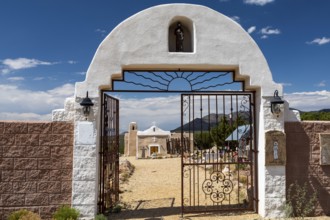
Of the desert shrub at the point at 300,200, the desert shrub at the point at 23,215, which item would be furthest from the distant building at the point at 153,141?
the desert shrub at the point at 23,215

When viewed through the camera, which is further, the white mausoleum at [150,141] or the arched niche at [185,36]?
the white mausoleum at [150,141]

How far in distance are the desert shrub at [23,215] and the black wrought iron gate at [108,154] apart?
1.34 m

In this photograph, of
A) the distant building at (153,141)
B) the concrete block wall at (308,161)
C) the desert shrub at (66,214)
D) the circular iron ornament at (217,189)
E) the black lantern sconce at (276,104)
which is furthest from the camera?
the distant building at (153,141)

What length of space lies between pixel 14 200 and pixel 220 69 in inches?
202

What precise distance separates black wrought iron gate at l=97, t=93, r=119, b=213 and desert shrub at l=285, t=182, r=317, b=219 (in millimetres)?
4040

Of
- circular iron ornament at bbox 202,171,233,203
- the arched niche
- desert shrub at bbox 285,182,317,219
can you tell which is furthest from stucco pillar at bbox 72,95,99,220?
desert shrub at bbox 285,182,317,219

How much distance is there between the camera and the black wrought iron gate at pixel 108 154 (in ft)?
22.2

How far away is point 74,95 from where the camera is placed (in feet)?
20.7

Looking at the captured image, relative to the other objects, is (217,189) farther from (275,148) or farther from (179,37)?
(179,37)

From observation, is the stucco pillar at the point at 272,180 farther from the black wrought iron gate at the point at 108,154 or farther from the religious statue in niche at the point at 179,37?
the black wrought iron gate at the point at 108,154

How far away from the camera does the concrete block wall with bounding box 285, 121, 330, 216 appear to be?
673cm

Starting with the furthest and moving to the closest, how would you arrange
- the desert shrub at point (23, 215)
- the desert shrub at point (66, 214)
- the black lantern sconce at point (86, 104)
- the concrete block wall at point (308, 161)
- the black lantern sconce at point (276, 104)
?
the concrete block wall at point (308, 161) < the black lantern sconce at point (276, 104) < the black lantern sconce at point (86, 104) < the desert shrub at point (66, 214) < the desert shrub at point (23, 215)

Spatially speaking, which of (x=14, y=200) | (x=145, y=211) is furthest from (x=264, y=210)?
(x=14, y=200)

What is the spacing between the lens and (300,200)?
21.8 feet
